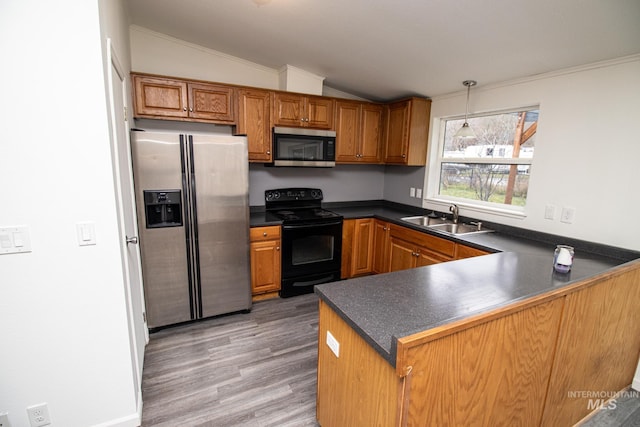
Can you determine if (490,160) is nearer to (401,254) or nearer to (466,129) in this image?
(466,129)

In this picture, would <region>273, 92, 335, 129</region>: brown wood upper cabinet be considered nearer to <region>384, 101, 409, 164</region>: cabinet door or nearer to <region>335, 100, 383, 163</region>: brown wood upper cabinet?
<region>335, 100, 383, 163</region>: brown wood upper cabinet

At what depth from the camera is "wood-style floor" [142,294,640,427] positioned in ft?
5.73

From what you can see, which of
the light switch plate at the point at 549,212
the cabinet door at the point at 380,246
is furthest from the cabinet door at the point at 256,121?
the light switch plate at the point at 549,212

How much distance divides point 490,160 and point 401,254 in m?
1.30

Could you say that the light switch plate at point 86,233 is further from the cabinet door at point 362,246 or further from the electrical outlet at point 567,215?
the electrical outlet at point 567,215

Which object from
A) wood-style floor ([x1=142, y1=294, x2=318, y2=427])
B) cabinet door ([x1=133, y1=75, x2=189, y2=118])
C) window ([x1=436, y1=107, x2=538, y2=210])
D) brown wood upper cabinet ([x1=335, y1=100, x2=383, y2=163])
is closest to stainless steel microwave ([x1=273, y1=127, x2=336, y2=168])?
brown wood upper cabinet ([x1=335, y1=100, x2=383, y2=163])

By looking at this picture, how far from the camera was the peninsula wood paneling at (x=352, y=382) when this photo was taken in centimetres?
105

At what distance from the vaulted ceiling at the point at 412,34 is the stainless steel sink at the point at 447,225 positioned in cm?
139

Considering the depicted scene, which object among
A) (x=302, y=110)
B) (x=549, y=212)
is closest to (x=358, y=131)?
(x=302, y=110)

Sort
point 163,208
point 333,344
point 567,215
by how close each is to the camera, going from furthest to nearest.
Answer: point 163,208 < point 567,215 < point 333,344

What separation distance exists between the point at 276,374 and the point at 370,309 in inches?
49.4

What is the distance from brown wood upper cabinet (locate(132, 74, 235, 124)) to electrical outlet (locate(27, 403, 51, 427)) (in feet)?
7.19

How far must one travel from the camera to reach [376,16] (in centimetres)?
202

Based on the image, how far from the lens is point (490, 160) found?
2955 mm
